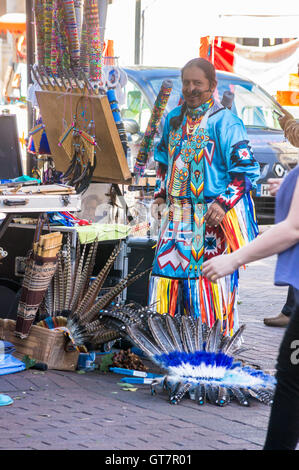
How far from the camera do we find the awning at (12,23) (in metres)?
9.90

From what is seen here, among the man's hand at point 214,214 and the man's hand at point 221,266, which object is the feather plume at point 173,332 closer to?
the man's hand at point 214,214

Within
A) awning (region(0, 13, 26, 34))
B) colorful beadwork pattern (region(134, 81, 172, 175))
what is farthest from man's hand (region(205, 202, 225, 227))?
awning (region(0, 13, 26, 34))

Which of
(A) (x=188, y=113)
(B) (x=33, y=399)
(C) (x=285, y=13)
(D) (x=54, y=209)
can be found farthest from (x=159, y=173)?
(C) (x=285, y=13)

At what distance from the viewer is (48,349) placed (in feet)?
15.5

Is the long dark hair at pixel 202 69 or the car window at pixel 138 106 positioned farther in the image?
the car window at pixel 138 106

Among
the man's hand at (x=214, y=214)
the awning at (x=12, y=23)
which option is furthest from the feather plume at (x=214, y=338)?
the awning at (x=12, y=23)

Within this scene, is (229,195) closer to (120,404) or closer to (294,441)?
(120,404)

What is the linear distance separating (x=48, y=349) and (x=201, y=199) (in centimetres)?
120

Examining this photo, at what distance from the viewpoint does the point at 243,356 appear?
208 inches

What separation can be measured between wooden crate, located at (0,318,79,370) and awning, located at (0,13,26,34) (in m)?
5.84

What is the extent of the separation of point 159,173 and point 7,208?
1.05 m

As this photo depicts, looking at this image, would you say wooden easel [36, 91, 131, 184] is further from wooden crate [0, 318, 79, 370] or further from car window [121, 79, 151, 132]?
car window [121, 79, 151, 132]

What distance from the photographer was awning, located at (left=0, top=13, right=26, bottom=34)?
990 centimetres
